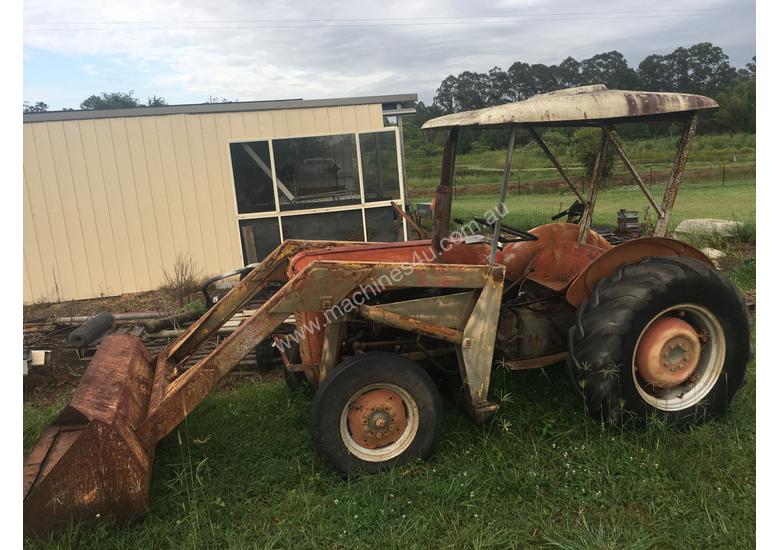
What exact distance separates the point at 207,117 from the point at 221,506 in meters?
7.70

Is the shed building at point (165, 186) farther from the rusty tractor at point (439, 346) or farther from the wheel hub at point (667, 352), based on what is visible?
the wheel hub at point (667, 352)

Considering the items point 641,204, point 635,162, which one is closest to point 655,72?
point 635,162

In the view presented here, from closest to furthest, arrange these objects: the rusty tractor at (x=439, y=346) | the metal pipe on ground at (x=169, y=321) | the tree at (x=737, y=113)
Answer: the rusty tractor at (x=439, y=346)
the metal pipe on ground at (x=169, y=321)
the tree at (x=737, y=113)

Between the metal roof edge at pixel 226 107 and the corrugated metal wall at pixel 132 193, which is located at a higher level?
the metal roof edge at pixel 226 107

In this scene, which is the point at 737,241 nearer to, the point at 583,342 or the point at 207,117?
the point at 583,342

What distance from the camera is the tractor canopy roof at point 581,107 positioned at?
3062 mm

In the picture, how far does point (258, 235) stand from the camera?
327 inches

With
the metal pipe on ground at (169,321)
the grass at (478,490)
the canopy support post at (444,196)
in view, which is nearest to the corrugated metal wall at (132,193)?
the metal pipe on ground at (169,321)

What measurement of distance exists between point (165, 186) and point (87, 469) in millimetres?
7569

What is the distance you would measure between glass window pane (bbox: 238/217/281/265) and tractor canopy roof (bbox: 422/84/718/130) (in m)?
5.38

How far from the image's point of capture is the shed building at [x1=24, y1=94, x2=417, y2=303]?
8.50 meters

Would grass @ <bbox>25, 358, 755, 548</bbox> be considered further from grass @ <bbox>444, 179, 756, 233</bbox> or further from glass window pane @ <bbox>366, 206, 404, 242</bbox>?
grass @ <bbox>444, 179, 756, 233</bbox>

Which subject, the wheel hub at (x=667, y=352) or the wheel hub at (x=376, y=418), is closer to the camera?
the wheel hub at (x=376, y=418)

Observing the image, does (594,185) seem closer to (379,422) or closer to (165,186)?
(379,422)
